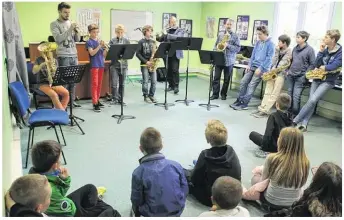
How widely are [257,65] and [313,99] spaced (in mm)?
1370

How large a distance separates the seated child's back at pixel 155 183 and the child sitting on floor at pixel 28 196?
0.75 metres

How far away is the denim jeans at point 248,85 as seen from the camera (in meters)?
6.29

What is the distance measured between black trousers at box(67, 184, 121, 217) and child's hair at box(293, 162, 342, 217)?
4.33ft

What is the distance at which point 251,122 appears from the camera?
5.53 metres

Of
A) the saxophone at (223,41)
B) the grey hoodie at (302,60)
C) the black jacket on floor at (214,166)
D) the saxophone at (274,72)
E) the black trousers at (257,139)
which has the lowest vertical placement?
the black trousers at (257,139)

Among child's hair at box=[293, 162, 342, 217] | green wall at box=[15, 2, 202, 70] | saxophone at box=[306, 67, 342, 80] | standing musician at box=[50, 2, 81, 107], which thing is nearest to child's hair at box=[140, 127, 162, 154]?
child's hair at box=[293, 162, 342, 217]

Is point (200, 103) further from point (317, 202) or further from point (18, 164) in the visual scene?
point (317, 202)

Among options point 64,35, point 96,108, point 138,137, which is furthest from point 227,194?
point 96,108

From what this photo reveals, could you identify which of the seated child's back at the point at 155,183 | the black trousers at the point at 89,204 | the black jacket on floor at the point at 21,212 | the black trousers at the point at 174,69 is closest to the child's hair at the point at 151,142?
the seated child's back at the point at 155,183

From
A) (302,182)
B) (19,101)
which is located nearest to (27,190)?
(302,182)

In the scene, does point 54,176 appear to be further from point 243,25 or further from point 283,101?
point 243,25

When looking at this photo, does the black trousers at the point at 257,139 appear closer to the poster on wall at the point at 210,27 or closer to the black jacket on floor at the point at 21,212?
the black jacket on floor at the point at 21,212

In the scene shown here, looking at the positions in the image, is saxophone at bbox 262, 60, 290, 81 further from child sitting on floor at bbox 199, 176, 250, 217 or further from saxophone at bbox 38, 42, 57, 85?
child sitting on floor at bbox 199, 176, 250, 217

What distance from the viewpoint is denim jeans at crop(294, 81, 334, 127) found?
5.15 m
